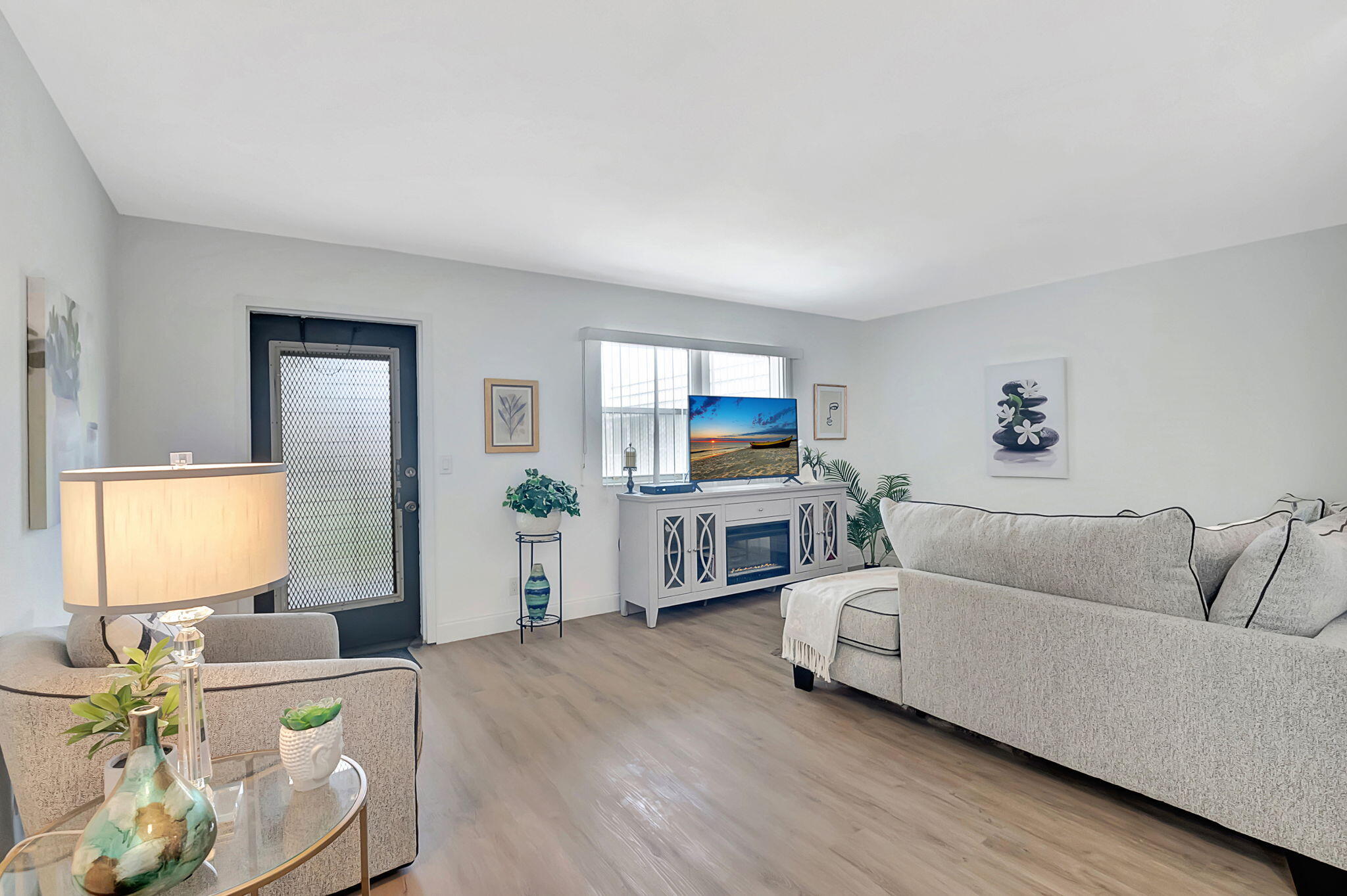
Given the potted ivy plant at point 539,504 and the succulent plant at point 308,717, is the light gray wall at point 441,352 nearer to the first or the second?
the potted ivy plant at point 539,504

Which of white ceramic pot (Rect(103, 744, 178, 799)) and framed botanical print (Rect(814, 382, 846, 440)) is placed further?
framed botanical print (Rect(814, 382, 846, 440))

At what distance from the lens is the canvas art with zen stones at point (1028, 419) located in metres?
4.91

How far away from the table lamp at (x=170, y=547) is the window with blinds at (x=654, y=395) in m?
3.54

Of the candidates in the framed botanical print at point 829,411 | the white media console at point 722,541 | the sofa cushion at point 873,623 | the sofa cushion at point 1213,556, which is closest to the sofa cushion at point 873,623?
the sofa cushion at point 873,623

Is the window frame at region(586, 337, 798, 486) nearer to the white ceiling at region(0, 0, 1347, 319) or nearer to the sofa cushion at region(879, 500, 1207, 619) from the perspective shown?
the white ceiling at region(0, 0, 1347, 319)

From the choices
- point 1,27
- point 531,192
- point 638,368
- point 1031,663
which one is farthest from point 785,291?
point 1,27

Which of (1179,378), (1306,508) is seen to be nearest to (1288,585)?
(1306,508)

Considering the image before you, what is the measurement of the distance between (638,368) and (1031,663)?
3.36 m

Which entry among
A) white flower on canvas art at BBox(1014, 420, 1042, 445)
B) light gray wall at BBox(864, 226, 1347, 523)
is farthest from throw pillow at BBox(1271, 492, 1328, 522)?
white flower on canvas art at BBox(1014, 420, 1042, 445)

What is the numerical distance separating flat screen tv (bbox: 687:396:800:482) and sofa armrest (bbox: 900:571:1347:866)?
260cm

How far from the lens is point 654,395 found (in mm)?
5051

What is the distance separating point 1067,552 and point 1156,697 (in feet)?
1.58

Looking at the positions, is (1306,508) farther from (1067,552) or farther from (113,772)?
(113,772)

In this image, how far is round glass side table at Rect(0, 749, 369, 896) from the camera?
44.3 inches
